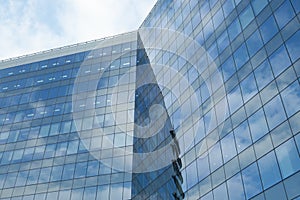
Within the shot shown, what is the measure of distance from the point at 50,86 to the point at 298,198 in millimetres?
47572

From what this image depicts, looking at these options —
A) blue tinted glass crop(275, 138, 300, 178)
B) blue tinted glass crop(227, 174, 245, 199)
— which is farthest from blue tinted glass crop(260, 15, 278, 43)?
blue tinted glass crop(227, 174, 245, 199)

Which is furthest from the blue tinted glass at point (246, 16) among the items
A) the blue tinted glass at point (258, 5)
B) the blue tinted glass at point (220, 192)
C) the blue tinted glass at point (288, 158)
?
the blue tinted glass at point (220, 192)

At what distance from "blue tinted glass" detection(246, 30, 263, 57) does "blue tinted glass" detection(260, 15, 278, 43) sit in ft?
1.62

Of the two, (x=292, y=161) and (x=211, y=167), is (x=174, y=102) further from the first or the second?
(x=292, y=161)

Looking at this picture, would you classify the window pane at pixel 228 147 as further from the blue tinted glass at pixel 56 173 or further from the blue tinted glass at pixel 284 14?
the blue tinted glass at pixel 56 173

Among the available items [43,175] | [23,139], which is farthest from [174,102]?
[23,139]

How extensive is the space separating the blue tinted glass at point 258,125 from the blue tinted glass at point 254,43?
18.3 ft

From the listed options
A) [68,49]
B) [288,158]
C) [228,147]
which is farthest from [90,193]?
[68,49]

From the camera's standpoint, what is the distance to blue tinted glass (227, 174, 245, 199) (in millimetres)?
27000

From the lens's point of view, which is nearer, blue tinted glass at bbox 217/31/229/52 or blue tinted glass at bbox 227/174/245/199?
blue tinted glass at bbox 227/174/245/199

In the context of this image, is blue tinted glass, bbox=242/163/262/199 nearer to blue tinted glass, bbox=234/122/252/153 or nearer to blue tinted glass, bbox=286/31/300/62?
blue tinted glass, bbox=234/122/252/153

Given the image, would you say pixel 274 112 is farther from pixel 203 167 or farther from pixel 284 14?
pixel 203 167

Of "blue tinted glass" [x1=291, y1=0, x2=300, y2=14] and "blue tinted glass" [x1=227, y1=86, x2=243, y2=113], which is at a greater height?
"blue tinted glass" [x1=291, y1=0, x2=300, y2=14]

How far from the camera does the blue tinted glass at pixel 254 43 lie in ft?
98.4
